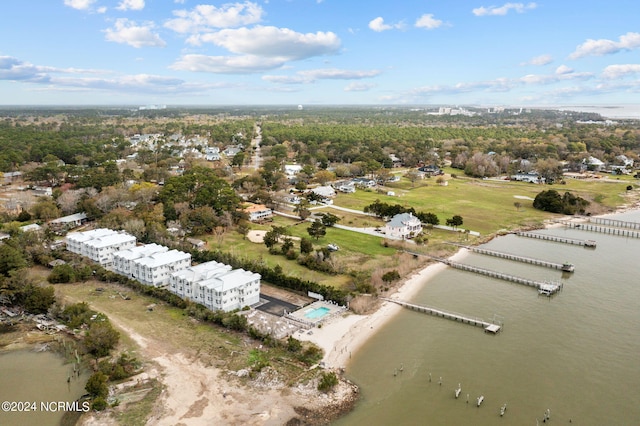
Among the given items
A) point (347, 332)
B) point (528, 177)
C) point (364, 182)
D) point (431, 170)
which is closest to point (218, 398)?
point (347, 332)

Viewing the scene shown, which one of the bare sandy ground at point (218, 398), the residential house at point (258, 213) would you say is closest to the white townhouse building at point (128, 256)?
the bare sandy ground at point (218, 398)

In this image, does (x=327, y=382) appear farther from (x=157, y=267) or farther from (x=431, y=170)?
(x=431, y=170)

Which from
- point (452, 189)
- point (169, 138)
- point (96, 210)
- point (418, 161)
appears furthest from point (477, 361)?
point (169, 138)

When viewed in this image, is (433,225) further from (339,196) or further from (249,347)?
(249,347)

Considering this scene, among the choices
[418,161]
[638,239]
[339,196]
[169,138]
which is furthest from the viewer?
[169,138]

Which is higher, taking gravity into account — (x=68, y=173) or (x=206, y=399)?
(x=68, y=173)

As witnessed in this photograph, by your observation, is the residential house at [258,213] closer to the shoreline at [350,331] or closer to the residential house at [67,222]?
the residential house at [67,222]
